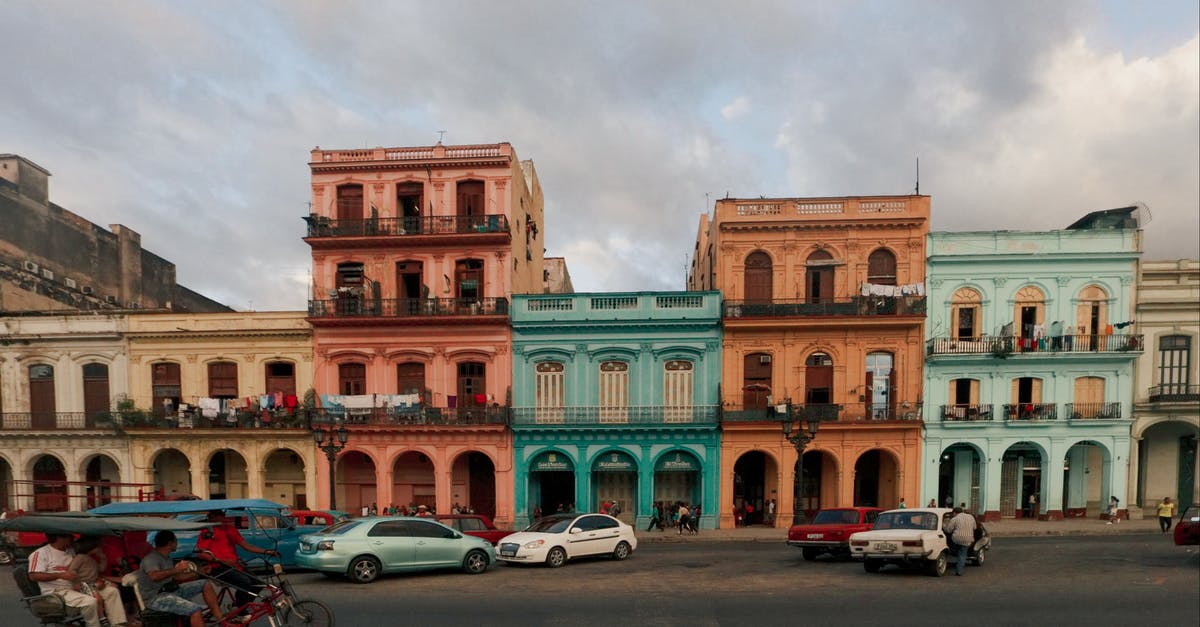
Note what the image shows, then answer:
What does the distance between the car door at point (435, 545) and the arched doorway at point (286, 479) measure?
52.9 feet

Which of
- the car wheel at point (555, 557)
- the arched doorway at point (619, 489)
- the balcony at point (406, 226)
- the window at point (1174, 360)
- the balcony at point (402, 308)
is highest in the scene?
the balcony at point (406, 226)

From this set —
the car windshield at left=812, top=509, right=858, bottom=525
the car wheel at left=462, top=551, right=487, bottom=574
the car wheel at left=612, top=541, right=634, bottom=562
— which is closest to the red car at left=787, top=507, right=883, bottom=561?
the car windshield at left=812, top=509, right=858, bottom=525

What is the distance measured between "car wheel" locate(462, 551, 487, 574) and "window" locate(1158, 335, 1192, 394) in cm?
2922

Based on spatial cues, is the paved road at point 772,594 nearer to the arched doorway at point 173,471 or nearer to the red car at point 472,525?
the red car at point 472,525

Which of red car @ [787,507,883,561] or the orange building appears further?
the orange building

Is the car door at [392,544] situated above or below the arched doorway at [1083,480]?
above

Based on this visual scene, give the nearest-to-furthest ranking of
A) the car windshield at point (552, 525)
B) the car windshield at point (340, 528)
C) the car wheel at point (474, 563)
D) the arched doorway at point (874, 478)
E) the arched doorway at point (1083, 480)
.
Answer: the car windshield at point (340, 528) → the car wheel at point (474, 563) → the car windshield at point (552, 525) → the arched doorway at point (1083, 480) → the arched doorway at point (874, 478)

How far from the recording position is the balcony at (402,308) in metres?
25.5

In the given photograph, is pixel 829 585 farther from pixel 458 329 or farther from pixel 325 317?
pixel 325 317

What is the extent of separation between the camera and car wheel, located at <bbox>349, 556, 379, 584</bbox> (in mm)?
12414

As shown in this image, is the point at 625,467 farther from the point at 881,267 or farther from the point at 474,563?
the point at 881,267

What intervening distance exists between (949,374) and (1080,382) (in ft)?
18.2

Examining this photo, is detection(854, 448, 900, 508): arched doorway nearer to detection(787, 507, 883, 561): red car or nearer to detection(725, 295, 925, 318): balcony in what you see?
detection(725, 295, 925, 318): balcony

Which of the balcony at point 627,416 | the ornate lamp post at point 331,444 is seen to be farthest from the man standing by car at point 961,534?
the ornate lamp post at point 331,444
